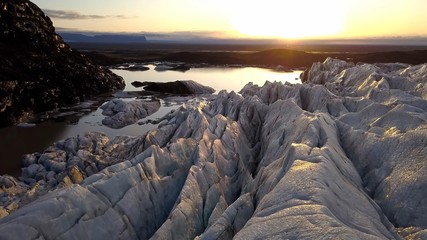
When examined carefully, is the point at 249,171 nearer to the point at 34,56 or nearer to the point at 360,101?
the point at 360,101

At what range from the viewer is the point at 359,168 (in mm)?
12633

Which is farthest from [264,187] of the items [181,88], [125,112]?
[181,88]

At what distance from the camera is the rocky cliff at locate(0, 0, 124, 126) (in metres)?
33.0

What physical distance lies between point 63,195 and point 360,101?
50.4ft

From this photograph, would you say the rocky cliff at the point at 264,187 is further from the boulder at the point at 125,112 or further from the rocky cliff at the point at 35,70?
the rocky cliff at the point at 35,70

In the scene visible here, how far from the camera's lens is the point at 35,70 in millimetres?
38750

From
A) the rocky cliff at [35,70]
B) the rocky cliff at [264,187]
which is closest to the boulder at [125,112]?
the rocky cliff at [35,70]

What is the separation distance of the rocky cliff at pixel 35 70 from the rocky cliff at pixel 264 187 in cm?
1668

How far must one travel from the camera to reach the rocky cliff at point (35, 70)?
108 feet

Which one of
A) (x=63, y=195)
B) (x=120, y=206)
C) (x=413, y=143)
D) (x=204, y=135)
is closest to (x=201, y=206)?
(x=120, y=206)

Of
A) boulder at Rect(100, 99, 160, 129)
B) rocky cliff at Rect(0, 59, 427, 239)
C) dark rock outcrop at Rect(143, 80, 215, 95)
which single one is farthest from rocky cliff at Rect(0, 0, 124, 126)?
rocky cliff at Rect(0, 59, 427, 239)

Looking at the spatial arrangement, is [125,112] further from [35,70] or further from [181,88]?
[181,88]

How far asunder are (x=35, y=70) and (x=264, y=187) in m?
35.2

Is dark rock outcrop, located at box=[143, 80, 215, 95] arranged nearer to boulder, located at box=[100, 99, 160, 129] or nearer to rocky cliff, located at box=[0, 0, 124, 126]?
rocky cliff, located at box=[0, 0, 124, 126]
